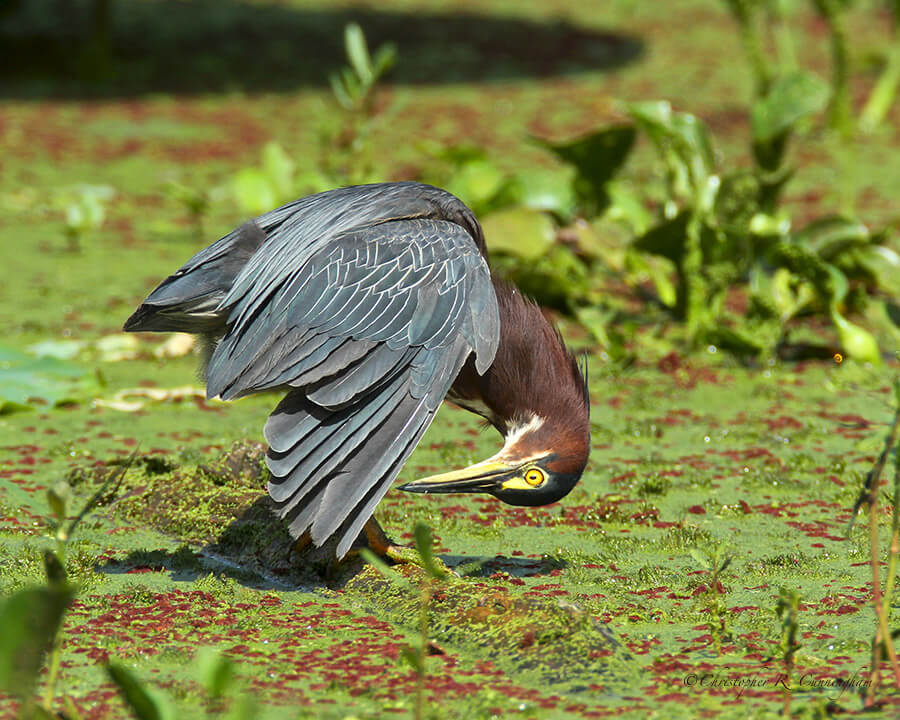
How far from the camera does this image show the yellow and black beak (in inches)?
124

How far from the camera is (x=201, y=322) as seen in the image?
3447 millimetres

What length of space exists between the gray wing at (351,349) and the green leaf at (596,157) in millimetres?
2643

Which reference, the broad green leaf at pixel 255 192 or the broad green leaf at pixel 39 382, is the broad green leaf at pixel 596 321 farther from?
the broad green leaf at pixel 255 192

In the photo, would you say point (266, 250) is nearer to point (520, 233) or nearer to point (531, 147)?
point (520, 233)

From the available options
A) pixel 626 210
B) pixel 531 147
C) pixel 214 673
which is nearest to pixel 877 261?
pixel 626 210

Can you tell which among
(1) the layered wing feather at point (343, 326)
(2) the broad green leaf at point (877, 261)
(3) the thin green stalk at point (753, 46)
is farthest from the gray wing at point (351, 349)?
(3) the thin green stalk at point (753, 46)

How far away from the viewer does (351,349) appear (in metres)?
3.15

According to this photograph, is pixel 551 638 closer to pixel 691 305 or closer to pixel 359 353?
pixel 359 353

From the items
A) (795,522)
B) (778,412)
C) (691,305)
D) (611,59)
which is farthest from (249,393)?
(611,59)

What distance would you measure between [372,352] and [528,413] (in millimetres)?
454

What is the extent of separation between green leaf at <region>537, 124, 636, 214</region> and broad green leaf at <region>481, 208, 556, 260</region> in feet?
1.14

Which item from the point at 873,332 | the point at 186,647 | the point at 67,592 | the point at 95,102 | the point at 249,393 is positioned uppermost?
the point at 67,592

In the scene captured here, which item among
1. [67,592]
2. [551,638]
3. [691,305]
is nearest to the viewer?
[67,592]

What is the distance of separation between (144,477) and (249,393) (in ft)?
2.96
